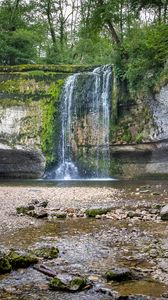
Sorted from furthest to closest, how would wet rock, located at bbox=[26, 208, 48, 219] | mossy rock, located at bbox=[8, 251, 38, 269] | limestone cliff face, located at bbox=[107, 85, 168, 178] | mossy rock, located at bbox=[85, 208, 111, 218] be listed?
limestone cliff face, located at bbox=[107, 85, 168, 178] → mossy rock, located at bbox=[85, 208, 111, 218] → wet rock, located at bbox=[26, 208, 48, 219] → mossy rock, located at bbox=[8, 251, 38, 269]

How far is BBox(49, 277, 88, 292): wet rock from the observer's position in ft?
14.6

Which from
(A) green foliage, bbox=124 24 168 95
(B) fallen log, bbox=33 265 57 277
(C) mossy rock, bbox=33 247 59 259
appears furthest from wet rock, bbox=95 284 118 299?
(A) green foliage, bbox=124 24 168 95

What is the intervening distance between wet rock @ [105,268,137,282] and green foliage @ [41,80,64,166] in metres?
18.0

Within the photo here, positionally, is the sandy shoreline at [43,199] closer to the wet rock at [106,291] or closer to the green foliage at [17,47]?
the wet rock at [106,291]

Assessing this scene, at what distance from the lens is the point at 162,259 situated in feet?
18.5

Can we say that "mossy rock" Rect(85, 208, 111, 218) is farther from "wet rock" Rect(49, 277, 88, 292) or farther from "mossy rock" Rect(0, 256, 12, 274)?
"wet rock" Rect(49, 277, 88, 292)

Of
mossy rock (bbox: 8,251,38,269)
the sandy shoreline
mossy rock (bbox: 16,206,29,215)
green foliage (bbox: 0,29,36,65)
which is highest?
green foliage (bbox: 0,29,36,65)

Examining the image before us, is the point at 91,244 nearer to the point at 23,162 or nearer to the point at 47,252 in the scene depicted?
the point at 47,252

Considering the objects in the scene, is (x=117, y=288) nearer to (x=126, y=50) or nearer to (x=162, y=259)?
(x=162, y=259)

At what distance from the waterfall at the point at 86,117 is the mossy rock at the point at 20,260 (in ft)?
57.0

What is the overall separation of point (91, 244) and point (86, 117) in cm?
1718

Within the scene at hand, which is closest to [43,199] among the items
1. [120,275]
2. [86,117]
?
[120,275]

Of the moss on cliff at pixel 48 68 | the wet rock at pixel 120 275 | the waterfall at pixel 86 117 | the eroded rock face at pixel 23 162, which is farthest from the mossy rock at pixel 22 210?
the moss on cliff at pixel 48 68

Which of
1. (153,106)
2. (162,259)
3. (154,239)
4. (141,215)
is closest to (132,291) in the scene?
(162,259)
